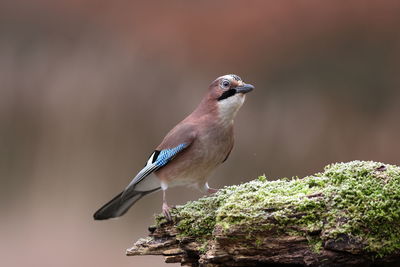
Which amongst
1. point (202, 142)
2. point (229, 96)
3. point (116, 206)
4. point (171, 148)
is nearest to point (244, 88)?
point (229, 96)

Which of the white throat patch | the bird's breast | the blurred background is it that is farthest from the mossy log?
the blurred background

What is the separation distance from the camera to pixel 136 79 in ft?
23.6

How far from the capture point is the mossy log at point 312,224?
2.83 metres

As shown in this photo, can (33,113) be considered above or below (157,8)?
below

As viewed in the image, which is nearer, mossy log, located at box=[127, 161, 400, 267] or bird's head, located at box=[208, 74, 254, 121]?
mossy log, located at box=[127, 161, 400, 267]

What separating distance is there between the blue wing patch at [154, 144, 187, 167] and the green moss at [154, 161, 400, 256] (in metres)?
0.75

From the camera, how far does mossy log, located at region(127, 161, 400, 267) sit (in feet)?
9.30

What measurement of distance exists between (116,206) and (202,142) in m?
0.77

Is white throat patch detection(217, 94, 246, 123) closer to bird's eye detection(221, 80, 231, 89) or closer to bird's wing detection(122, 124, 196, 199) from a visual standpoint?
bird's eye detection(221, 80, 231, 89)

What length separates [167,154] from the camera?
13.4 feet

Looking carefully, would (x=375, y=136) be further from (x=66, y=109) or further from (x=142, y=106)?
(x=66, y=109)

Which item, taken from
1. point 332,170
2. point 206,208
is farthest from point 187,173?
point 332,170

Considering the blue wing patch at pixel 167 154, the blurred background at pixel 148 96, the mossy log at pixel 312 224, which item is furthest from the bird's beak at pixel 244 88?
the blurred background at pixel 148 96

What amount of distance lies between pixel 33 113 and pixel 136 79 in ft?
4.05
